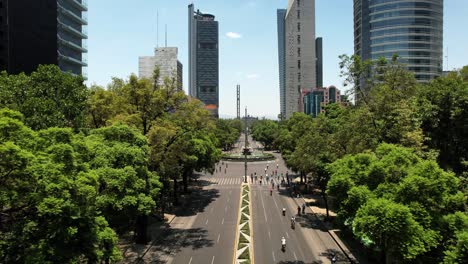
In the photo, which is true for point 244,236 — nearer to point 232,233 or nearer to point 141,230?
point 232,233

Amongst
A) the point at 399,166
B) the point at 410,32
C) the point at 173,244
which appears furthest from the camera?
the point at 410,32

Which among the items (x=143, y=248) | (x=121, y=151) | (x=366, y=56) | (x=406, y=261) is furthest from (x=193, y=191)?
(x=366, y=56)

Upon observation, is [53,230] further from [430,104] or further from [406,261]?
[430,104]

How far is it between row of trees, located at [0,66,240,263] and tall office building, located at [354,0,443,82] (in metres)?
104

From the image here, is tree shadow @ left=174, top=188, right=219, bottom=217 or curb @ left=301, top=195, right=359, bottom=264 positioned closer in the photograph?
curb @ left=301, top=195, right=359, bottom=264

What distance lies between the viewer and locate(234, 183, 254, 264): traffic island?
93.9 feet

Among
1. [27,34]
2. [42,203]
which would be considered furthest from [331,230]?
[27,34]

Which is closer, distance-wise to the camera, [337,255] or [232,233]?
[337,255]

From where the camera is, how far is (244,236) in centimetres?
3406

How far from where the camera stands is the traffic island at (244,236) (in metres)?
28.6

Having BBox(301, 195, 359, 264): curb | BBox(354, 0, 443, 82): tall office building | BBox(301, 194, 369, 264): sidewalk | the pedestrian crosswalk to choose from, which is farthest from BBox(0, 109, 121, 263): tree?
BBox(354, 0, 443, 82): tall office building

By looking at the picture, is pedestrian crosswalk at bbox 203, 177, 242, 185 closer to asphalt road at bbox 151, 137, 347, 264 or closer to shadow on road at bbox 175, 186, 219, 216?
→ shadow on road at bbox 175, 186, 219, 216

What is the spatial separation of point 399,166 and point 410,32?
121m

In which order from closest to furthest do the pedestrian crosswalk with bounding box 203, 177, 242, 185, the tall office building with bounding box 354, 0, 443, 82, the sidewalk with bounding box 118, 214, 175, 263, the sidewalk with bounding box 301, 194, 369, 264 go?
the sidewalk with bounding box 118, 214, 175, 263, the sidewalk with bounding box 301, 194, 369, 264, the pedestrian crosswalk with bounding box 203, 177, 242, 185, the tall office building with bounding box 354, 0, 443, 82
